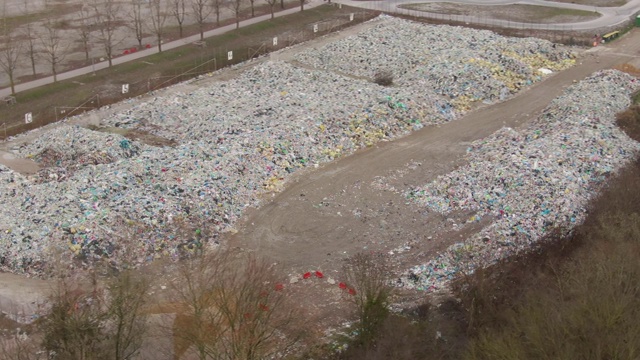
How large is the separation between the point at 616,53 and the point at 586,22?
796cm

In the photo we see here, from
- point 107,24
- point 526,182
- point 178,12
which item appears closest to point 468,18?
point 178,12

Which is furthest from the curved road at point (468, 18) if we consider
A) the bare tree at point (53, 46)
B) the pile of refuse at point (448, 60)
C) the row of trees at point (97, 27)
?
the pile of refuse at point (448, 60)

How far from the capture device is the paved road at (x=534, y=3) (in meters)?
53.1

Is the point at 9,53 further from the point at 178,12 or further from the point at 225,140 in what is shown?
the point at 225,140

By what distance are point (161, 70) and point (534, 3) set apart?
31.5 metres

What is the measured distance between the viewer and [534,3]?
58844mm

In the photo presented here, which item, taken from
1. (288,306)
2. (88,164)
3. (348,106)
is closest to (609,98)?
(348,106)

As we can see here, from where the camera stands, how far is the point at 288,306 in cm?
2253

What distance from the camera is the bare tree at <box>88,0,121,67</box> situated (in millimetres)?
44781

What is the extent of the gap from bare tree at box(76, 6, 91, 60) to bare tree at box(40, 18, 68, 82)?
133 centimetres

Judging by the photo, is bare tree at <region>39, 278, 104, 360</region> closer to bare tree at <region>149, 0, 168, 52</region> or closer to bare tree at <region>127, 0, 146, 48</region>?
bare tree at <region>149, 0, 168, 52</region>

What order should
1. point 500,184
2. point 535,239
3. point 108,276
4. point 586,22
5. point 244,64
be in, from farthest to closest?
1. point 586,22
2. point 244,64
3. point 500,184
4. point 535,239
5. point 108,276

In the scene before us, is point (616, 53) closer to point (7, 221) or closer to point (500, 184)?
point (500, 184)

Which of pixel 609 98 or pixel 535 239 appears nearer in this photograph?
pixel 535 239
